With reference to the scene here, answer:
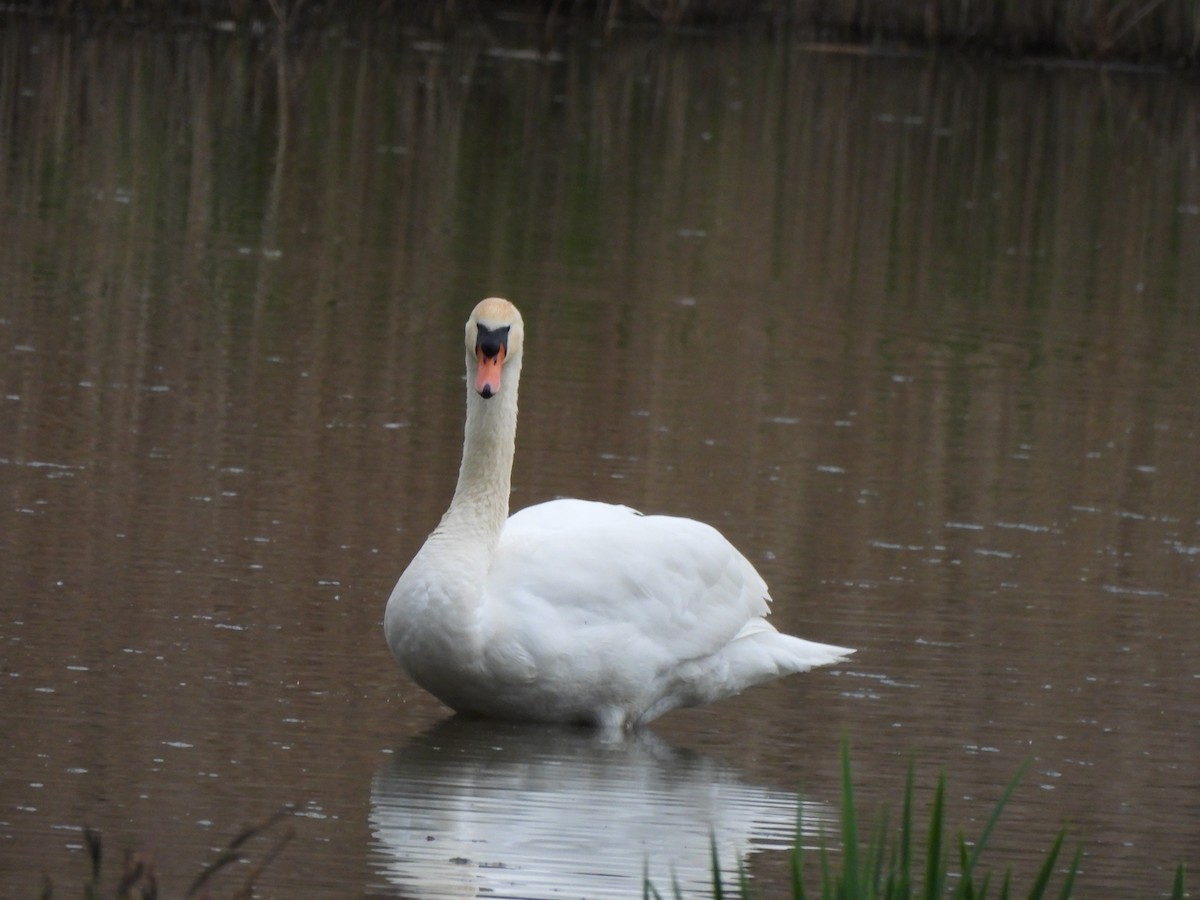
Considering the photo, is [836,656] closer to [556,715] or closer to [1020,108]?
[556,715]

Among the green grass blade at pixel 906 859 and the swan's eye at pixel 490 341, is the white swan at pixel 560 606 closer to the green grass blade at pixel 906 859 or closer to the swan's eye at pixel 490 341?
the swan's eye at pixel 490 341

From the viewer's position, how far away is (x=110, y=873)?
5.07 meters

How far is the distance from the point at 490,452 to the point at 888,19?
2427 centimetres

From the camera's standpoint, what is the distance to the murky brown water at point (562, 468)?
5.85m

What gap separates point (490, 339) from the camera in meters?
6.76

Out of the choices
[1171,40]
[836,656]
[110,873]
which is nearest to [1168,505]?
[836,656]

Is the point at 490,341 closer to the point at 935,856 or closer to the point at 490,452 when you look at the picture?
the point at 490,452

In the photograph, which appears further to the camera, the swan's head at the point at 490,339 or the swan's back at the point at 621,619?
the swan's head at the point at 490,339

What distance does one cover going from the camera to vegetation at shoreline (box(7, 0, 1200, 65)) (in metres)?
29.2

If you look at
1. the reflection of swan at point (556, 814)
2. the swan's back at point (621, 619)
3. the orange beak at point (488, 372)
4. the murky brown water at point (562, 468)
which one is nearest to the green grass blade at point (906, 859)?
the reflection of swan at point (556, 814)

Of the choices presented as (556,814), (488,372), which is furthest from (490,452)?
(556,814)

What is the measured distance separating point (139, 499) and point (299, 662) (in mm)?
1660

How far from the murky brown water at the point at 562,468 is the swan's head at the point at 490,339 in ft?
2.97

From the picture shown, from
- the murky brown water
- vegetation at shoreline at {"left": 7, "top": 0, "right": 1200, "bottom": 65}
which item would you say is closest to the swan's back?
the murky brown water
